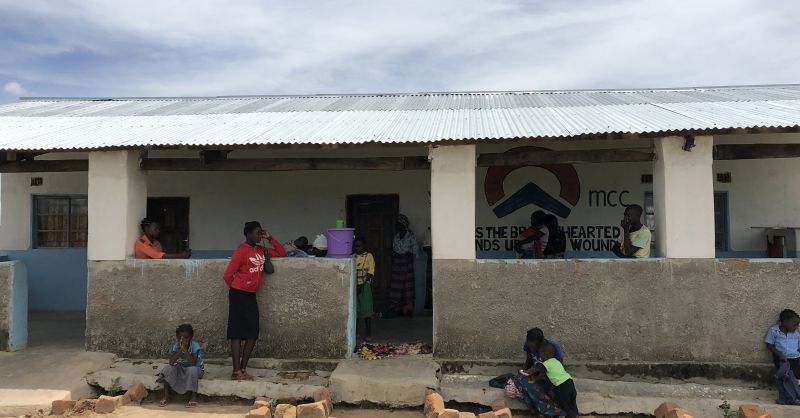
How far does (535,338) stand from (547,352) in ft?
0.68

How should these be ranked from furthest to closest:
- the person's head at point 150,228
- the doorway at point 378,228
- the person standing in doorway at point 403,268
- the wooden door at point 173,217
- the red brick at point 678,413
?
the wooden door at point 173,217, the doorway at point 378,228, the person standing in doorway at point 403,268, the person's head at point 150,228, the red brick at point 678,413

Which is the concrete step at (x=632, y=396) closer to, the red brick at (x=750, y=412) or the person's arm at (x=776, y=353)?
the red brick at (x=750, y=412)

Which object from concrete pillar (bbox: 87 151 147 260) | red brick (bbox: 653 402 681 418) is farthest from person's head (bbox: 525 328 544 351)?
concrete pillar (bbox: 87 151 147 260)

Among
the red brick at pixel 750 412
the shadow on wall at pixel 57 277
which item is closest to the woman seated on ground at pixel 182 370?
the shadow on wall at pixel 57 277

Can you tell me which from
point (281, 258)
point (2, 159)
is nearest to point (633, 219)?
point (281, 258)

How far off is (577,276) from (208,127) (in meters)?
4.39

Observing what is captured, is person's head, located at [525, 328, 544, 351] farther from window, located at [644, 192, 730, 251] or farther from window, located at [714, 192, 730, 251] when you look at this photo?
window, located at [714, 192, 730, 251]

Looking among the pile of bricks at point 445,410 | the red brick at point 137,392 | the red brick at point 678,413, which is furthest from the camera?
the red brick at point 137,392

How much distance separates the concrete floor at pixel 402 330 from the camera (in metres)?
6.62

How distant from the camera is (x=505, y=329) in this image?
555cm

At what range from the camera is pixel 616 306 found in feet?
18.0

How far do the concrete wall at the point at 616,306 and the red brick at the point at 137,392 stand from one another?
2808 millimetres

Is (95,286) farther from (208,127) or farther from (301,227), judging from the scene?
(301,227)

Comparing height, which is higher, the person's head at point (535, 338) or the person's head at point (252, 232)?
the person's head at point (252, 232)
